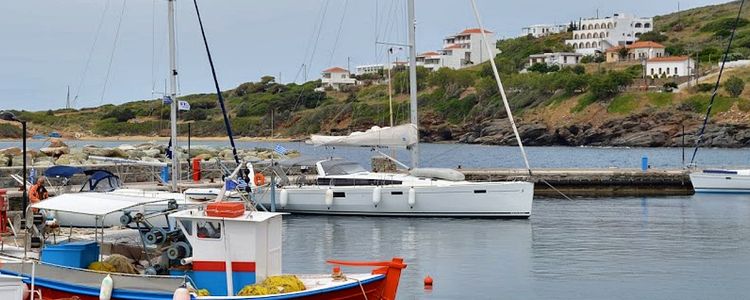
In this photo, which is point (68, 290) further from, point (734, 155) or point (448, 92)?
point (448, 92)

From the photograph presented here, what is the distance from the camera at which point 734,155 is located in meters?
96.1

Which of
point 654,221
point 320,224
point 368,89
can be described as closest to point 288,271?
point 320,224

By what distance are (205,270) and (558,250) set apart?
1620 cm

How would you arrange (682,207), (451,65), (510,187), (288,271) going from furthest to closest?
(451,65) → (682,207) → (510,187) → (288,271)

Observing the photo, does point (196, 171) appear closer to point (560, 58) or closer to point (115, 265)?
point (115, 265)

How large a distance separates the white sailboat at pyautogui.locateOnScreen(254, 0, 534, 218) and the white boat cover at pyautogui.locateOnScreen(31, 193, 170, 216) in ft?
61.2

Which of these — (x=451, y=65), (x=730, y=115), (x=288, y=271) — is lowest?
(x=288, y=271)

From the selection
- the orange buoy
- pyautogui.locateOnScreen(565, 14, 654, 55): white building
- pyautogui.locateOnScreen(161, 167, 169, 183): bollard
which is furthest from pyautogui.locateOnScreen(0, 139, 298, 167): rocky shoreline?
pyautogui.locateOnScreen(565, 14, 654, 55): white building

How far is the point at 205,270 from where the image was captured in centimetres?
1814

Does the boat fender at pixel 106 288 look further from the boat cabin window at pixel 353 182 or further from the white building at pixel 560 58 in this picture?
the white building at pixel 560 58

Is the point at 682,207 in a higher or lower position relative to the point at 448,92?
lower

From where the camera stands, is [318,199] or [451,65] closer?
[318,199]

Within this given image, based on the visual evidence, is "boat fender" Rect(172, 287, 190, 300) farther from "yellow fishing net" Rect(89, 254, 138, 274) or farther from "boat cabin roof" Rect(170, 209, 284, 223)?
"yellow fishing net" Rect(89, 254, 138, 274)

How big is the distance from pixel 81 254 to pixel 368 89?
133664mm
